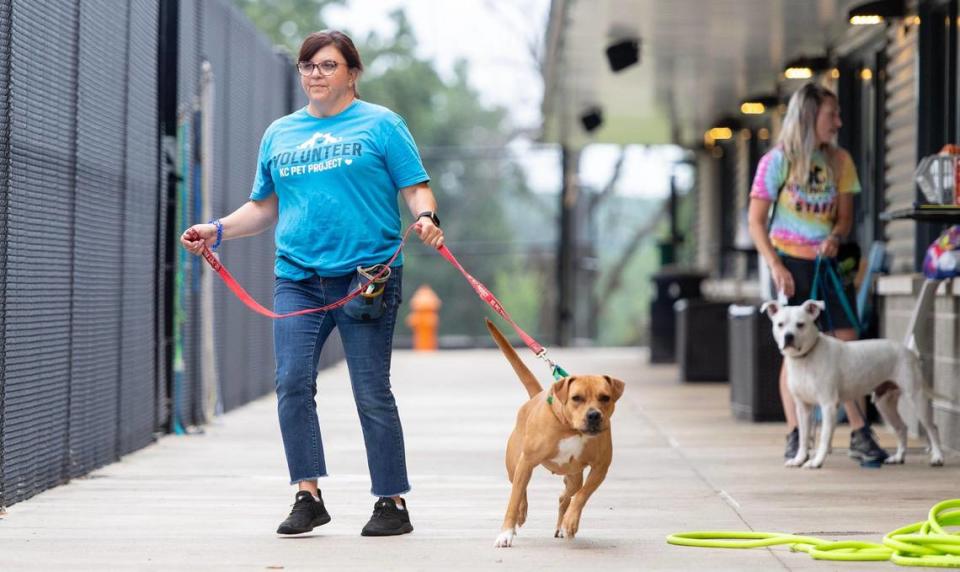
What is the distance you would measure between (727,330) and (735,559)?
31.1 ft

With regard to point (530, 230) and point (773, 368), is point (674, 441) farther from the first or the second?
point (530, 230)

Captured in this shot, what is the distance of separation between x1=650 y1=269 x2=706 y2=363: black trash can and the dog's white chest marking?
1310cm

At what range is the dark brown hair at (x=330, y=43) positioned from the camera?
17.2 ft

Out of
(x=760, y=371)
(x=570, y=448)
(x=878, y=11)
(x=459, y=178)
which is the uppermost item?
(x=459, y=178)

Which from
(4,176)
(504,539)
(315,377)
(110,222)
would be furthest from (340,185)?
(110,222)

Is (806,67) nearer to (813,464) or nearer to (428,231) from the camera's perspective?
(813,464)

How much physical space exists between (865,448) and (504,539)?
3.03m

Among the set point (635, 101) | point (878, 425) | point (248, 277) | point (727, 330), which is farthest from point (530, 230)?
point (878, 425)

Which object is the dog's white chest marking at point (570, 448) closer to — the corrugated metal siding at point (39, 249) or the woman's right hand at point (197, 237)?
the woman's right hand at point (197, 237)

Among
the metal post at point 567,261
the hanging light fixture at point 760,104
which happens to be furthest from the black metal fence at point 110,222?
the metal post at point 567,261

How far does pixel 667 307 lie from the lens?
59.0 ft

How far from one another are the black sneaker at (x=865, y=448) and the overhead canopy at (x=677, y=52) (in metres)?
3.70

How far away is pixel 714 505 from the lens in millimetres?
6062

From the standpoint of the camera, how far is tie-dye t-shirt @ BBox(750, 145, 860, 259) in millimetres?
A: 7504
